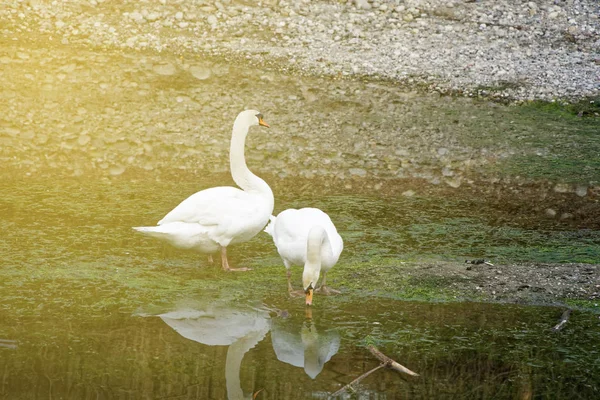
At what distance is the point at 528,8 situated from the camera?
23.3 m

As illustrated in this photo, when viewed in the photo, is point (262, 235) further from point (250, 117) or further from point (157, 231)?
point (157, 231)

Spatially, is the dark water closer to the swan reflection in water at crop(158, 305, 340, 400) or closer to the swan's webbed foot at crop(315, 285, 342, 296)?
the swan reflection in water at crop(158, 305, 340, 400)

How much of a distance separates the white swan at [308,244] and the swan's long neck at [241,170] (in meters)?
0.79

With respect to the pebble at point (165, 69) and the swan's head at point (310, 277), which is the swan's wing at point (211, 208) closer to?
the swan's head at point (310, 277)

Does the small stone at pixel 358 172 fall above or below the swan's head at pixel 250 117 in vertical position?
below

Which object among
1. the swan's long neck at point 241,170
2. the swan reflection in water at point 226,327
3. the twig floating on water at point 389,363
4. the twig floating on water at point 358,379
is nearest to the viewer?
the twig floating on water at point 358,379

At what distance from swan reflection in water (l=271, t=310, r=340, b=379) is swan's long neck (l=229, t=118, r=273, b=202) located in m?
2.61

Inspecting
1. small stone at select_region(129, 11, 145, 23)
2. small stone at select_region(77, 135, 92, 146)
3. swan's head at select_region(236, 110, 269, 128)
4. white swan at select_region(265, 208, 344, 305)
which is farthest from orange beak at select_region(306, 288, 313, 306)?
small stone at select_region(129, 11, 145, 23)

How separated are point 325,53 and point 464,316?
1155cm

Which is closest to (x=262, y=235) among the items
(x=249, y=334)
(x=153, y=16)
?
(x=249, y=334)

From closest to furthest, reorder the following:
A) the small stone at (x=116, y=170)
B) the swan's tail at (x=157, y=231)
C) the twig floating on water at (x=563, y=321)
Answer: the twig floating on water at (x=563, y=321)
the swan's tail at (x=157, y=231)
the small stone at (x=116, y=170)

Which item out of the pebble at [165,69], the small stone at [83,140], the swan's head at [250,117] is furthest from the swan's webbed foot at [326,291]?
the pebble at [165,69]

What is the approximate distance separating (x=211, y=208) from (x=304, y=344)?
2.84m

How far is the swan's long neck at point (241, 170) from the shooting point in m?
11.5
